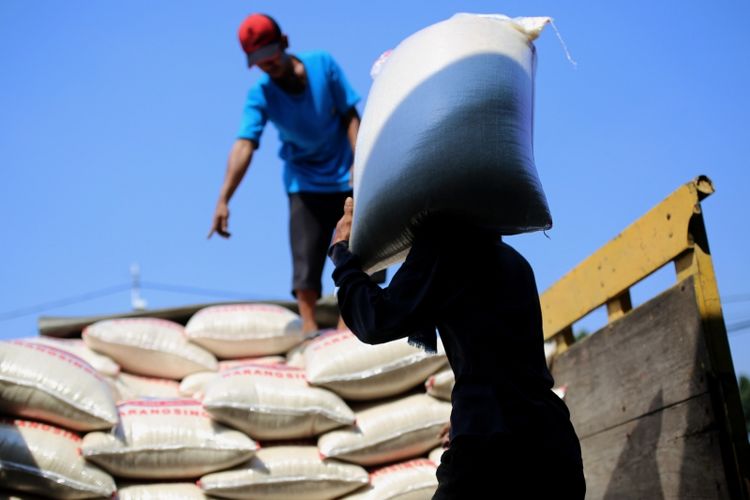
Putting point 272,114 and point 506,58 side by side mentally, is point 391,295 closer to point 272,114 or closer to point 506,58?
point 506,58

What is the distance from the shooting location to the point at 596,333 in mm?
3422

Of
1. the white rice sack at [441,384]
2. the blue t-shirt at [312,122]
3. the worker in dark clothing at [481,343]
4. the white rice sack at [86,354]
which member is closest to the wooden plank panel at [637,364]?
the white rice sack at [441,384]

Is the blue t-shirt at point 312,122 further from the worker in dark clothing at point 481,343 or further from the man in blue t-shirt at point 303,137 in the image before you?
the worker in dark clothing at point 481,343

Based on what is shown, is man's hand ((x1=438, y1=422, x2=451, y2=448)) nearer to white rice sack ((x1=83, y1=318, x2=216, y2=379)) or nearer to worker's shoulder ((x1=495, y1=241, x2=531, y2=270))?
worker's shoulder ((x1=495, y1=241, x2=531, y2=270))

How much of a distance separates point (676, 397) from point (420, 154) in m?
1.17

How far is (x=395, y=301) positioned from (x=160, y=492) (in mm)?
1646

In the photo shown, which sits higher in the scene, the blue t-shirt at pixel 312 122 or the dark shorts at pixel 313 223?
the blue t-shirt at pixel 312 122

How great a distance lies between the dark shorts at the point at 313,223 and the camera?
4.77 m

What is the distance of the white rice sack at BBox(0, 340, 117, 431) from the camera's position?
338 cm

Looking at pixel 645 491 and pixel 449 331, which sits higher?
pixel 449 331

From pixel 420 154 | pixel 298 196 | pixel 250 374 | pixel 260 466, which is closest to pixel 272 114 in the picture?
pixel 298 196

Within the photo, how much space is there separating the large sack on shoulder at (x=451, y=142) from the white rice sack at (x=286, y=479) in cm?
136

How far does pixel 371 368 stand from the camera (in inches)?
146

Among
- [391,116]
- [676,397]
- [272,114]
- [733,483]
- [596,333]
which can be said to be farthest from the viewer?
[272,114]
